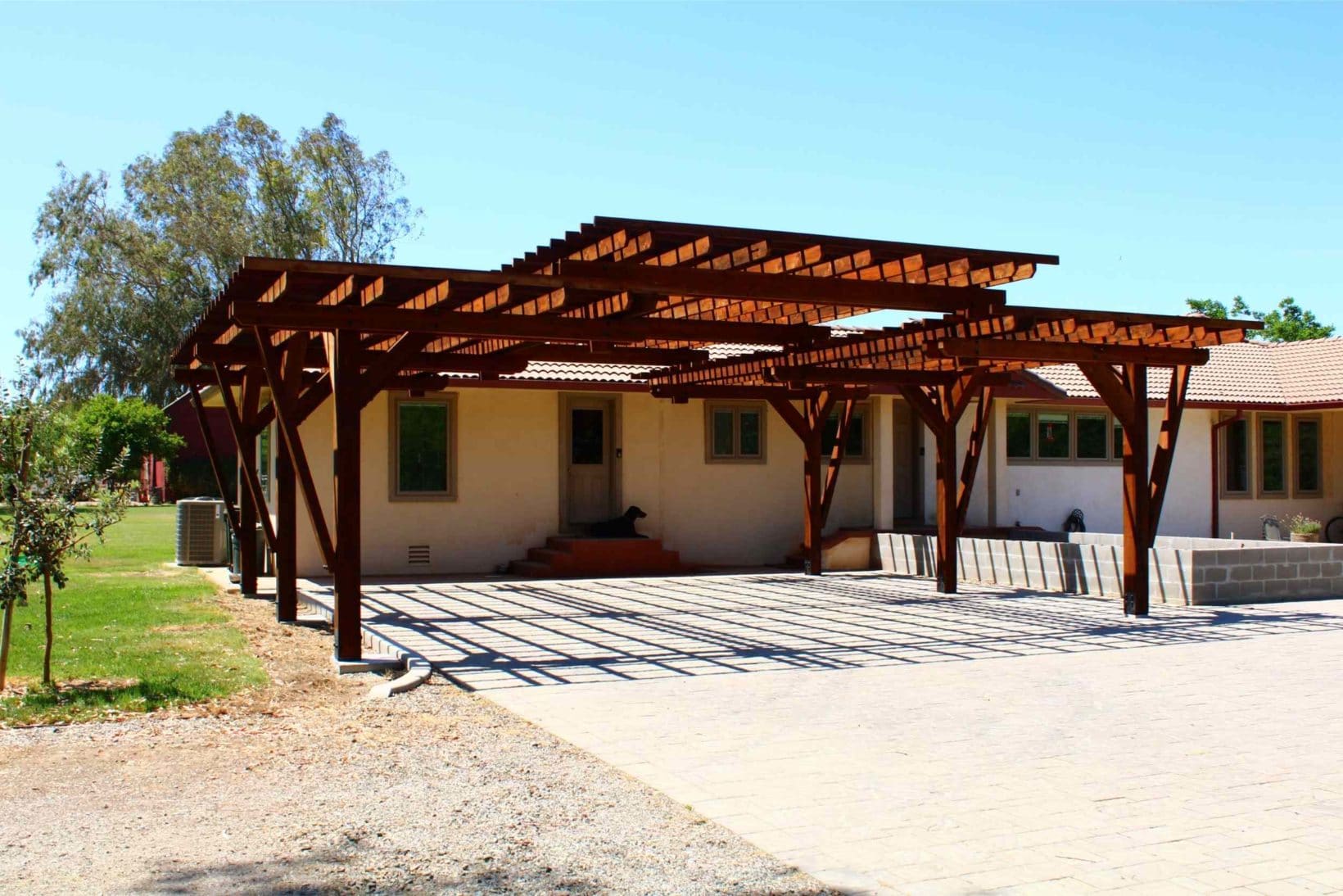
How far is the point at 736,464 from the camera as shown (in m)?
18.9

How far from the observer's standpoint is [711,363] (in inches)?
604

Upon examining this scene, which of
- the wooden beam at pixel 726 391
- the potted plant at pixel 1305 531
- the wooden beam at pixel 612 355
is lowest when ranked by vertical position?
the potted plant at pixel 1305 531

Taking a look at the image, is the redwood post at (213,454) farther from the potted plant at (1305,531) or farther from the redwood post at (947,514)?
the potted plant at (1305,531)

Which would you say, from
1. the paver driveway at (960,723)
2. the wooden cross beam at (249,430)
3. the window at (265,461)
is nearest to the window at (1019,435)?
the paver driveway at (960,723)

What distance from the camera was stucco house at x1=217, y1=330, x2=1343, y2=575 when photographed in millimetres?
16891

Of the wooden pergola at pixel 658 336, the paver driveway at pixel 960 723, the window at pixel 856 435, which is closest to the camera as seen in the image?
the paver driveway at pixel 960 723

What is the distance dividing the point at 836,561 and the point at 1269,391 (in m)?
9.42

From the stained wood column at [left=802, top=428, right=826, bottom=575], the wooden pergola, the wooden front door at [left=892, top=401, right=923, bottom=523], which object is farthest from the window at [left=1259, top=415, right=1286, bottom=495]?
the stained wood column at [left=802, top=428, right=826, bottom=575]

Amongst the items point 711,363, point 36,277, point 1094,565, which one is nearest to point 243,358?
point 711,363

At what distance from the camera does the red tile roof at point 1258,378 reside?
20.9 m

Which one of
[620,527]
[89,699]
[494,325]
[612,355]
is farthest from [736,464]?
[89,699]

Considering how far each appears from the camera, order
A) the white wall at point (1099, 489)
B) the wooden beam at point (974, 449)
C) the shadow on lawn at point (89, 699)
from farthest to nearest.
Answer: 1. the white wall at point (1099, 489)
2. the wooden beam at point (974, 449)
3. the shadow on lawn at point (89, 699)

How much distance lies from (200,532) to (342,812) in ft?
46.0

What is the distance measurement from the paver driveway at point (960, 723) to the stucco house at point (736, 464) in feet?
11.6
